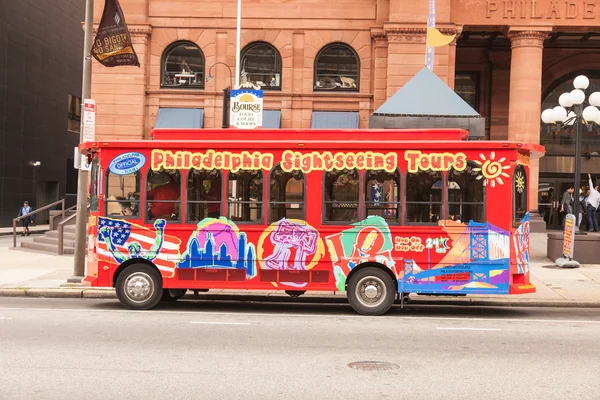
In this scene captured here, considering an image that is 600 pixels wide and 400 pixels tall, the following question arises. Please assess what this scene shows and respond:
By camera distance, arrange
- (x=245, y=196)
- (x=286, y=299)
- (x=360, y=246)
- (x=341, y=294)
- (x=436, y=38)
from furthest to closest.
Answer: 1. (x=436, y=38)
2. (x=341, y=294)
3. (x=286, y=299)
4. (x=245, y=196)
5. (x=360, y=246)

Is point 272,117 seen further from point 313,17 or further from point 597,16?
point 597,16

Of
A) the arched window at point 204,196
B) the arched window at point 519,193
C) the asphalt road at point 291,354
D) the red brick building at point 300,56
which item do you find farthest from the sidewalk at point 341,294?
the red brick building at point 300,56

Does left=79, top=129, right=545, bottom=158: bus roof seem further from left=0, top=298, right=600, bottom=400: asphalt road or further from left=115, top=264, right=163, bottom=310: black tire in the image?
left=0, top=298, right=600, bottom=400: asphalt road

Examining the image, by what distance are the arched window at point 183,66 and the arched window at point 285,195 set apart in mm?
17026

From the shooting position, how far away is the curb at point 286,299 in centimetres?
1327

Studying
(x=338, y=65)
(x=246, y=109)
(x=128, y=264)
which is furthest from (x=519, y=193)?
(x=338, y=65)

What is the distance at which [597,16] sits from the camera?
2659cm

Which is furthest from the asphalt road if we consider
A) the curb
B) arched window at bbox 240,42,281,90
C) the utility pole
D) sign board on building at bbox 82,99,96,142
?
arched window at bbox 240,42,281,90

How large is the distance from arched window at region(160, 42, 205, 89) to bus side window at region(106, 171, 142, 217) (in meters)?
16.4

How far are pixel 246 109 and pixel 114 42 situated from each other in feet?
11.3

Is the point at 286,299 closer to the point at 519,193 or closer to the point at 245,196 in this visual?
the point at 245,196

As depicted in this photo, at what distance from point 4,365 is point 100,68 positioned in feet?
70.2

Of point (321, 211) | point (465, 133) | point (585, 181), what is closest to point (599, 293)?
point (465, 133)

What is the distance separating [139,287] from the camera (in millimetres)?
11938
